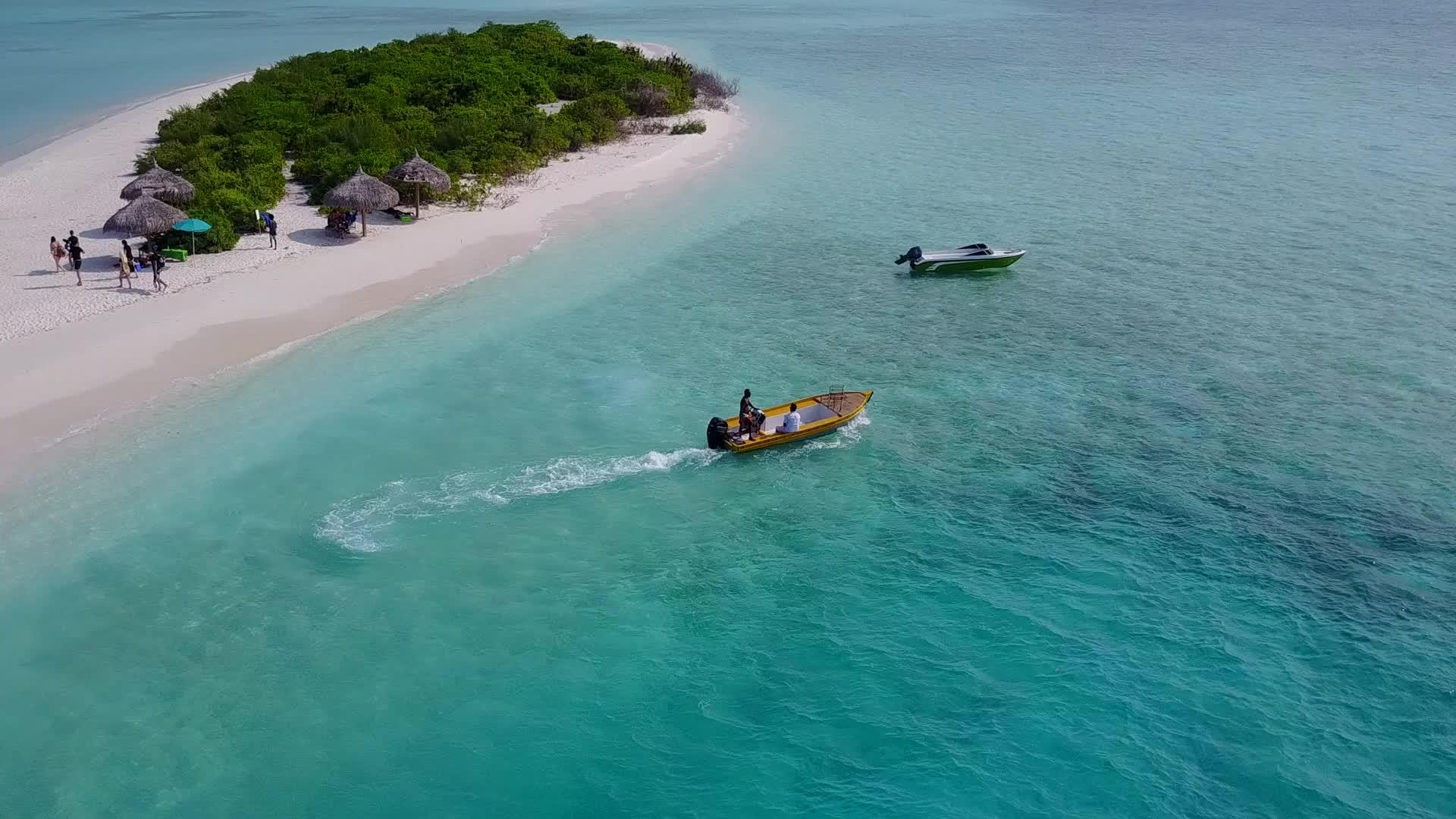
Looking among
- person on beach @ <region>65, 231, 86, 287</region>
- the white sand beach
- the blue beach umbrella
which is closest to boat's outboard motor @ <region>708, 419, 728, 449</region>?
the white sand beach

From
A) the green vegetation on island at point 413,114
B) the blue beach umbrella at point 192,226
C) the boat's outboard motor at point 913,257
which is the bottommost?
the boat's outboard motor at point 913,257

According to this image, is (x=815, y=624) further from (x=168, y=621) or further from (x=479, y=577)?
(x=168, y=621)

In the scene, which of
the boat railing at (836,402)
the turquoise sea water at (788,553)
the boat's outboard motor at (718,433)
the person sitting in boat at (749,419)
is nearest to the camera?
the turquoise sea water at (788,553)

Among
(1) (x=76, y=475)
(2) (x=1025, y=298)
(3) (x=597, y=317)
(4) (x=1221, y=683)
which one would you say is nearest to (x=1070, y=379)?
(2) (x=1025, y=298)

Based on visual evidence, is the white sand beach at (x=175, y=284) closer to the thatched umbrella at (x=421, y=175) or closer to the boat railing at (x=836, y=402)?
the thatched umbrella at (x=421, y=175)

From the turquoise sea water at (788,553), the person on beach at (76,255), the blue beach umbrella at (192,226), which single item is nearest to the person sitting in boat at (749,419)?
the turquoise sea water at (788,553)

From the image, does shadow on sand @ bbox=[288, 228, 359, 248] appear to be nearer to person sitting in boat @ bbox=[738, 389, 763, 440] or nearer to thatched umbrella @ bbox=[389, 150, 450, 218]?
thatched umbrella @ bbox=[389, 150, 450, 218]
